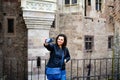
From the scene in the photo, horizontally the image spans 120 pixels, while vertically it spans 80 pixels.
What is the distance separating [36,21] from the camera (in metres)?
10.8

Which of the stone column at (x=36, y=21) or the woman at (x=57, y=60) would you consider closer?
the woman at (x=57, y=60)

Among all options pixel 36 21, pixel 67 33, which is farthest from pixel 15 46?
pixel 67 33

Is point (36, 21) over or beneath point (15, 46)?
over

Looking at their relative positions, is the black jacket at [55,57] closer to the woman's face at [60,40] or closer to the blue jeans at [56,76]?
the woman's face at [60,40]

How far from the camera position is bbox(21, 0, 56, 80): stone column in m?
10.7

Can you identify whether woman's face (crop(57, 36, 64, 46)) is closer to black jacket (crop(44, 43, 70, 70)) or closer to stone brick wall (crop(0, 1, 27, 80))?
black jacket (crop(44, 43, 70, 70))

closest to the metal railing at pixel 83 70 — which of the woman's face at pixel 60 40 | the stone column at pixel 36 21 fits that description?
the stone column at pixel 36 21

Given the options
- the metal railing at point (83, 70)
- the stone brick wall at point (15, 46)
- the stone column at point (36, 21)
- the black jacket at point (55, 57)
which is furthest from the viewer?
the stone brick wall at point (15, 46)

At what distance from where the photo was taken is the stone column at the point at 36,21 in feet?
35.0

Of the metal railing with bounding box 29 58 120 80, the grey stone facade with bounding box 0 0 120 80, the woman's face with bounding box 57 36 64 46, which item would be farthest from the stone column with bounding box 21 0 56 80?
the woman's face with bounding box 57 36 64 46

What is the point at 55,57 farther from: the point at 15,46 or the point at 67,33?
the point at 67,33

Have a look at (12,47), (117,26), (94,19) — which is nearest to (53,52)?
(12,47)

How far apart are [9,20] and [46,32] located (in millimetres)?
1835

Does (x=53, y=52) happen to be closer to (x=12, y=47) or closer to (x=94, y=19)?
(x=12, y=47)
